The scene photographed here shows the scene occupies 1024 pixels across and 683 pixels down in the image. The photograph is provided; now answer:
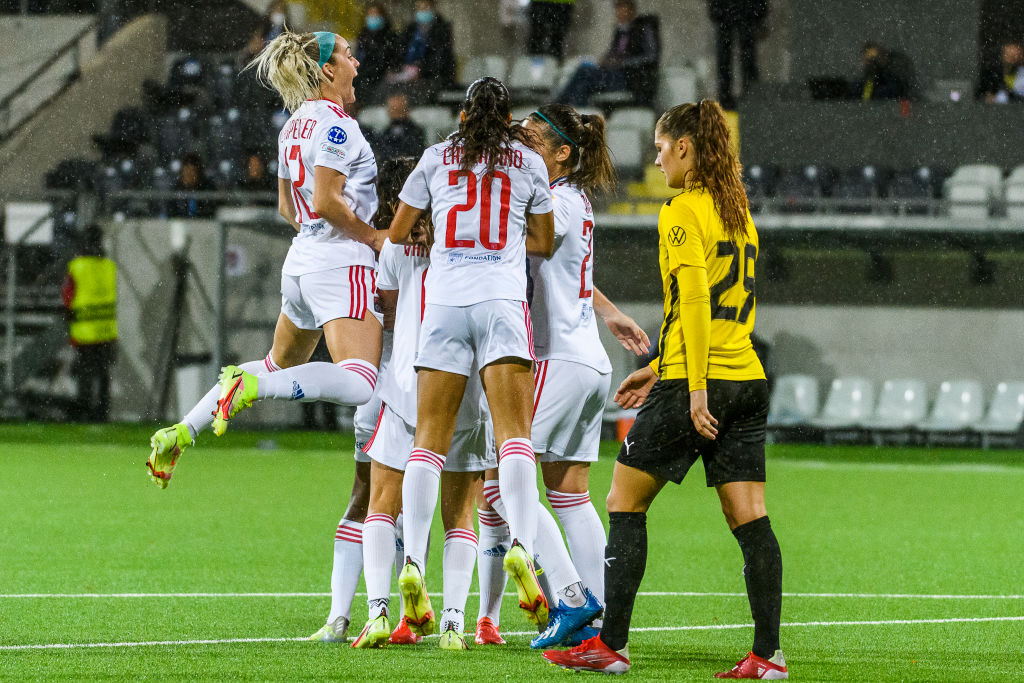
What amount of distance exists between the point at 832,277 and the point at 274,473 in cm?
928

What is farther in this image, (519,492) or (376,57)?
(376,57)

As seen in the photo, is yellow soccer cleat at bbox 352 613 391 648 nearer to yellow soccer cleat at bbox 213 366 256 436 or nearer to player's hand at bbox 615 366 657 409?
yellow soccer cleat at bbox 213 366 256 436

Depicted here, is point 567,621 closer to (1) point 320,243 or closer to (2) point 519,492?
(2) point 519,492

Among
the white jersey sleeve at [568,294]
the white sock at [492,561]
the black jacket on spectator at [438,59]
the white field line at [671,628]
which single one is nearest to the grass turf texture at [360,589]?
the white field line at [671,628]

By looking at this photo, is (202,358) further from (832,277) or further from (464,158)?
(464,158)

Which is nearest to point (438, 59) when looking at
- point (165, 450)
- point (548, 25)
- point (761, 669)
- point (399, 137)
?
point (548, 25)

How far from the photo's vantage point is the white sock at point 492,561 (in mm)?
5445

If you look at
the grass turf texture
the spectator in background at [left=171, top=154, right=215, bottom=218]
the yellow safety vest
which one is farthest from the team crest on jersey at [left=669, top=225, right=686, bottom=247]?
the spectator in background at [left=171, top=154, right=215, bottom=218]

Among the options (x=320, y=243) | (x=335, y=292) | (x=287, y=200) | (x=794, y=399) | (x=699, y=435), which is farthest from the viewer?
(x=794, y=399)

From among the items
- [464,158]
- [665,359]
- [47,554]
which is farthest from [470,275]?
[47,554]

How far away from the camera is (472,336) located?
5020 millimetres

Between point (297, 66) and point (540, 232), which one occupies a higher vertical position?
point (297, 66)

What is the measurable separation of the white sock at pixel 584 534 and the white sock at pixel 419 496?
61cm

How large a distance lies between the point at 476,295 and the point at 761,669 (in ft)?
5.43
